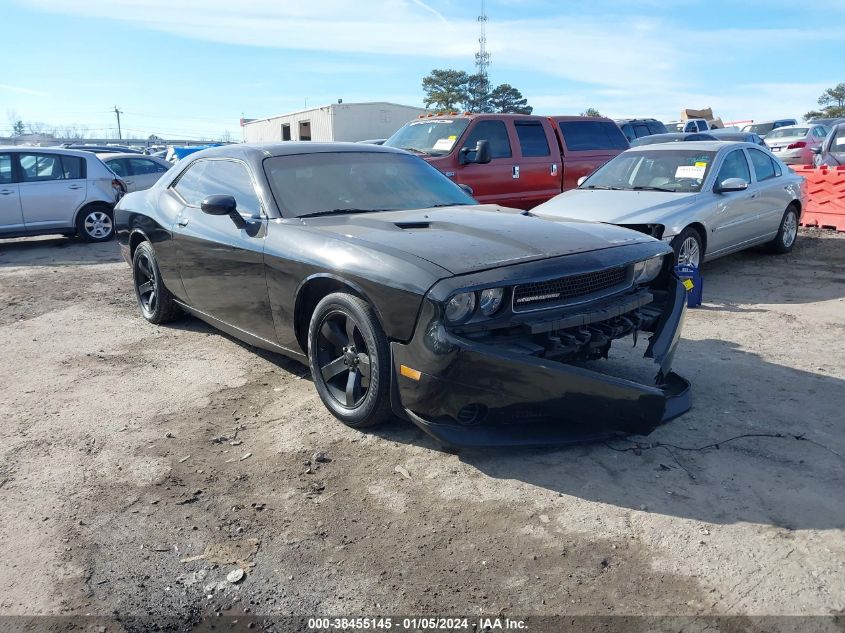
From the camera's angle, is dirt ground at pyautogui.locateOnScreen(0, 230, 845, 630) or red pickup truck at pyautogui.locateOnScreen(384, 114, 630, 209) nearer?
dirt ground at pyautogui.locateOnScreen(0, 230, 845, 630)

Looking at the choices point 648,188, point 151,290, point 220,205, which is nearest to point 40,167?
point 151,290

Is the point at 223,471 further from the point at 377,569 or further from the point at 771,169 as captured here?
the point at 771,169

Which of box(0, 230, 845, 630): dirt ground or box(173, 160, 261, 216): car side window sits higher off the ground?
box(173, 160, 261, 216): car side window

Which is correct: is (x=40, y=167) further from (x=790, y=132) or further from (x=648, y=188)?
(x=790, y=132)

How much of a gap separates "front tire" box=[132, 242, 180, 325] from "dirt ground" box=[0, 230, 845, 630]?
103 centimetres

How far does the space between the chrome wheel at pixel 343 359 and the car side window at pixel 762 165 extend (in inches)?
260

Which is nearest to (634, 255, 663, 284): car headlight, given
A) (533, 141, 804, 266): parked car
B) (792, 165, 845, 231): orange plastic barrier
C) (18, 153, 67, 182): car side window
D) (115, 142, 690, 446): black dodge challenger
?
(115, 142, 690, 446): black dodge challenger

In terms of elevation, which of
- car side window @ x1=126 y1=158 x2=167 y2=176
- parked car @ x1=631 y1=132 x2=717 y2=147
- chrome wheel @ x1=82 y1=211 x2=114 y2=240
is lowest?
chrome wheel @ x1=82 y1=211 x2=114 y2=240

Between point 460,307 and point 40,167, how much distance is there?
1043 cm

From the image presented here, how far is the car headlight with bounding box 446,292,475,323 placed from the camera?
124 inches

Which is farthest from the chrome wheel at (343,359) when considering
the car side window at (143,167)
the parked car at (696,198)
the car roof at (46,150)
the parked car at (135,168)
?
the car side window at (143,167)

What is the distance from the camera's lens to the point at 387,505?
3086 millimetres

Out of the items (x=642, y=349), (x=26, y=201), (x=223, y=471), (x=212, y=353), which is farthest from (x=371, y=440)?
(x=26, y=201)

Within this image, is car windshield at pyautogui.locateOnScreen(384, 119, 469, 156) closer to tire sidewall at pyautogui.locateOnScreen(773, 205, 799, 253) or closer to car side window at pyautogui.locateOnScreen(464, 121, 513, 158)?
car side window at pyautogui.locateOnScreen(464, 121, 513, 158)
